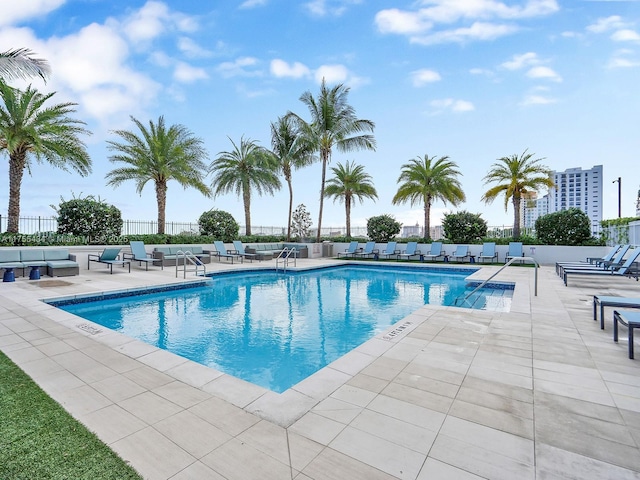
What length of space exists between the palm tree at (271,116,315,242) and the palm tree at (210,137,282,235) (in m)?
0.91

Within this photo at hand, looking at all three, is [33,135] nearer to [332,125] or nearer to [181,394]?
[181,394]

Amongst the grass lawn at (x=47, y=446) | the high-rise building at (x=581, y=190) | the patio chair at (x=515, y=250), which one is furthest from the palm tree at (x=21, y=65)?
the high-rise building at (x=581, y=190)

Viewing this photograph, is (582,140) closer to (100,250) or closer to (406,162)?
(406,162)

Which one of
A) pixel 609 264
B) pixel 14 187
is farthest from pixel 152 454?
pixel 14 187

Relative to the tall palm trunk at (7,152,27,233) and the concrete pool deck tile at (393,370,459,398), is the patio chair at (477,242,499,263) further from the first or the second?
the tall palm trunk at (7,152,27,233)

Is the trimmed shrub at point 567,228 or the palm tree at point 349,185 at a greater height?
the palm tree at point 349,185

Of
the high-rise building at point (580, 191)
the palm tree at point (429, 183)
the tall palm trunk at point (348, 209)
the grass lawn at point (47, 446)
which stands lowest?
the grass lawn at point (47, 446)

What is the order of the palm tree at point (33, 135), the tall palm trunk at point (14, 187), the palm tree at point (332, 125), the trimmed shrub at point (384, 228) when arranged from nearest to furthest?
1. the palm tree at point (33, 135)
2. the tall palm trunk at point (14, 187)
3. the palm tree at point (332, 125)
4. the trimmed shrub at point (384, 228)

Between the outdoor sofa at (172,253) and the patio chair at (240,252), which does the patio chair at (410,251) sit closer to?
the patio chair at (240,252)

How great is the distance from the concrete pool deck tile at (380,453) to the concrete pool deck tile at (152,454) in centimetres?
104

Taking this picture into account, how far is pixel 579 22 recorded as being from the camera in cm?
932

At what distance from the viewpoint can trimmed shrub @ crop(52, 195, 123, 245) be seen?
13.8 m

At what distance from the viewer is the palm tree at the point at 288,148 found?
21.1m

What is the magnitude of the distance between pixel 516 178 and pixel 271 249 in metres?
14.5
